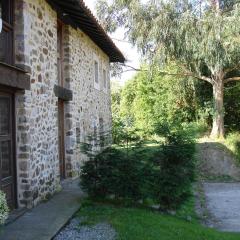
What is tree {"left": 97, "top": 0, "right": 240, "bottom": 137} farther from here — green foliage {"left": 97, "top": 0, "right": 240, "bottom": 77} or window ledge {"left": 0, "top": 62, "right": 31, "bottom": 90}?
window ledge {"left": 0, "top": 62, "right": 31, "bottom": 90}

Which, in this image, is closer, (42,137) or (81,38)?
(42,137)

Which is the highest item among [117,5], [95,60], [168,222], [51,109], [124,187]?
[117,5]

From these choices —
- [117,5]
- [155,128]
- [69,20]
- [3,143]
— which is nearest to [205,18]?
[117,5]

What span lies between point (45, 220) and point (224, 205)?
608 centimetres

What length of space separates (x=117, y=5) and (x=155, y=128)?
500 inches

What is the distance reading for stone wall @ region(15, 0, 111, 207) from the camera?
800 centimetres

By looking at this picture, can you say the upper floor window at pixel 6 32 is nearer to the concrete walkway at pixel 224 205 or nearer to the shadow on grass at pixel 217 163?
the concrete walkway at pixel 224 205

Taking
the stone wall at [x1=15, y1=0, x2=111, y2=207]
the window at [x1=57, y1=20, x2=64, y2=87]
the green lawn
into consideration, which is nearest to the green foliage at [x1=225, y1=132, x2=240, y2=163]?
the stone wall at [x1=15, y1=0, x2=111, y2=207]

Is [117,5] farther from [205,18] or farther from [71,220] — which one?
[71,220]

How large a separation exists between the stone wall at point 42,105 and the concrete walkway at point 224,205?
3767 millimetres

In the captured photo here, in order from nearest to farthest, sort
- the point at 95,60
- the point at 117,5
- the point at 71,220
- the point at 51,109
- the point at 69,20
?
the point at 71,220
the point at 51,109
the point at 69,20
the point at 95,60
the point at 117,5

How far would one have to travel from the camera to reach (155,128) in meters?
8.98

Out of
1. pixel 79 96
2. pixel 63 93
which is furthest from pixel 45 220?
pixel 79 96

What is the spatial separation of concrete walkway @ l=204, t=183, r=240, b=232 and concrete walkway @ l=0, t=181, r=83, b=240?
3.14 metres
